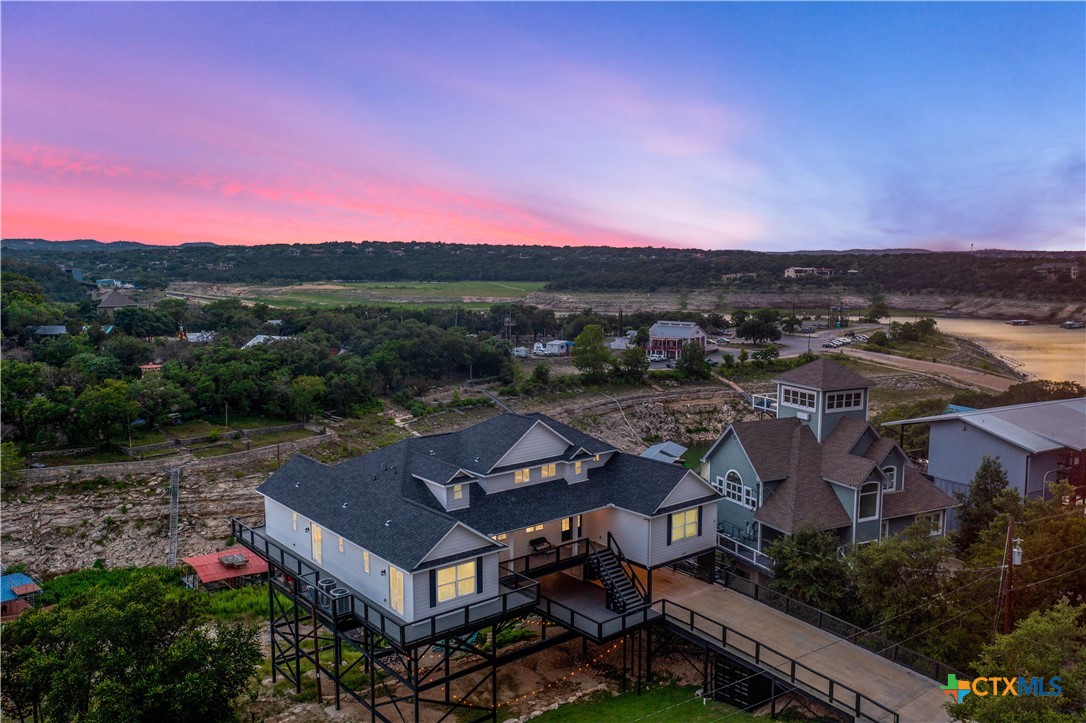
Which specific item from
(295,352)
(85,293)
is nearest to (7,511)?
(295,352)

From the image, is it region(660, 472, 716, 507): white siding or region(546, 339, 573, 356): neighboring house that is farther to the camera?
region(546, 339, 573, 356): neighboring house

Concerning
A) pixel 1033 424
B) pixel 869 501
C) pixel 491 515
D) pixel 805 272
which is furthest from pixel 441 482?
pixel 805 272

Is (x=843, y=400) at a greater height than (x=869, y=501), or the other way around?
(x=843, y=400)

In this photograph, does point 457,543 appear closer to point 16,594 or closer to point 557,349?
point 16,594

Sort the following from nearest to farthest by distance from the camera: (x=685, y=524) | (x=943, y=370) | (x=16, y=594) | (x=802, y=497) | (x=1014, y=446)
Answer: (x=685, y=524), (x=802, y=497), (x=16, y=594), (x=1014, y=446), (x=943, y=370)

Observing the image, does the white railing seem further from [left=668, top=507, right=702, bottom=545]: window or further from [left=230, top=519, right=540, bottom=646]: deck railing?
[left=230, top=519, right=540, bottom=646]: deck railing

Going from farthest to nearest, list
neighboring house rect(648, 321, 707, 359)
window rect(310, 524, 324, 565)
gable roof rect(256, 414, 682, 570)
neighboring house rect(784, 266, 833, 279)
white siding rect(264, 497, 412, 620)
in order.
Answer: neighboring house rect(784, 266, 833, 279) < neighboring house rect(648, 321, 707, 359) < window rect(310, 524, 324, 565) < gable roof rect(256, 414, 682, 570) < white siding rect(264, 497, 412, 620)

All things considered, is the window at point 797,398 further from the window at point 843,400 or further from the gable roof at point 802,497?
the gable roof at point 802,497

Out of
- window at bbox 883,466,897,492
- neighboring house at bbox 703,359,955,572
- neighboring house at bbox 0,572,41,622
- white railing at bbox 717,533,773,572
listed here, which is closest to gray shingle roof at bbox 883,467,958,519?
neighboring house at bbox 703,359,955,572
